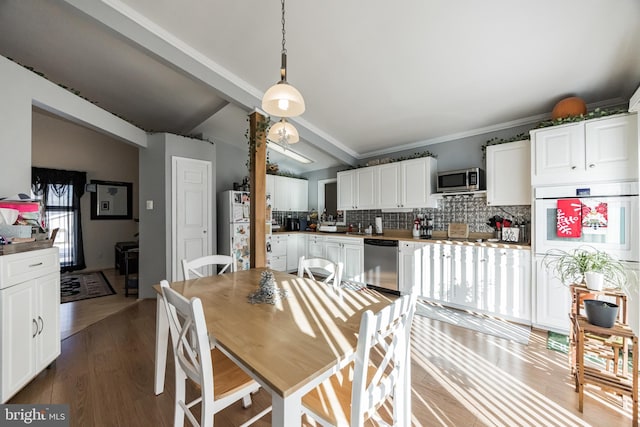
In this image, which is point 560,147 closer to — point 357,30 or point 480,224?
point 480,224

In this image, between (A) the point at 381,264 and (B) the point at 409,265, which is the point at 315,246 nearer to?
(A) the point at 381,264

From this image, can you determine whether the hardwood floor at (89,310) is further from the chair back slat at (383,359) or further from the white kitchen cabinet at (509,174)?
the white kitchen cabinet at (509,174)

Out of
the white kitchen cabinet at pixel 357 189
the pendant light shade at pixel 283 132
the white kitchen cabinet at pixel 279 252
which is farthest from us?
the white kitchen cabinet at pixel 279 252

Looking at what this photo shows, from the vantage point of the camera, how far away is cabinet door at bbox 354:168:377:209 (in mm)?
4516

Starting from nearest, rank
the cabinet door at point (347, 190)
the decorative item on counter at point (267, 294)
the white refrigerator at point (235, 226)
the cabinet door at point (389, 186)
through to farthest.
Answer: the decorative item on counter at point (267, 294) < the cabinet door at point (389, 186) < the white refrigerator at point (235, 226) < the cabinet door at point (347, 190)

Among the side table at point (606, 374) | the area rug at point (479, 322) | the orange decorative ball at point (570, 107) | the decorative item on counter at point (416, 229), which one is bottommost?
the area rug at point (479, 322)

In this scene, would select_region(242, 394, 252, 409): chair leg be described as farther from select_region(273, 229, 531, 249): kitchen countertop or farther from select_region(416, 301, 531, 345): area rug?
select_region(273, 229, 531, 249): kitchen countertop

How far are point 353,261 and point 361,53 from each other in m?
3.06

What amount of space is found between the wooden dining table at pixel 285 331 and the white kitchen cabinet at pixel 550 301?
2.24 metres

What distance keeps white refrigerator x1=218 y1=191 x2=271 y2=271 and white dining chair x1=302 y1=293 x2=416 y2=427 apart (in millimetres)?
3395

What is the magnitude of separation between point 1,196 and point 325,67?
3137 millimetres

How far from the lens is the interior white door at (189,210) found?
3.90 metres

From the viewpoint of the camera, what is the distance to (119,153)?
19.7ft

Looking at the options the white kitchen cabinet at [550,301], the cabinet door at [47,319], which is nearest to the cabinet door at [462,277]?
the white kitchen cabinet at [550,301]
